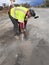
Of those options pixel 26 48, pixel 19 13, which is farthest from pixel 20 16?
pixel 26 48

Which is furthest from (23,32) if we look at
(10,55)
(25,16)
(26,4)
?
(26,4)

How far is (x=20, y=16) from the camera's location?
11.0 meters

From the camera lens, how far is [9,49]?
9773mm

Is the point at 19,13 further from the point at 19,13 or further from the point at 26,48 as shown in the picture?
the point at 26,48

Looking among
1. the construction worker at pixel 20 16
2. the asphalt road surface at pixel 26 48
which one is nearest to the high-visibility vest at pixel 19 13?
the construction worker at pixel 20 16

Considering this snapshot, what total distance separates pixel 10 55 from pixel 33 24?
7032mm

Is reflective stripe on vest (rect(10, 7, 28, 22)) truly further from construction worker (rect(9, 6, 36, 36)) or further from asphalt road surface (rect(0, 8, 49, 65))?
asphalt road surface (rect(0, 8, 49, 65))

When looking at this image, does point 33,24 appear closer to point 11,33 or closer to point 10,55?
point 11,33

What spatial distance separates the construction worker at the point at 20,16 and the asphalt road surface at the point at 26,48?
16.6 inches

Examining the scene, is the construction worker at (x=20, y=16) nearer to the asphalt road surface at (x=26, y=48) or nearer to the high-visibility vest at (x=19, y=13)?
the high-visibility vest at (x=19, y=13)

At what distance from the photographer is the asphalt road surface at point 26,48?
329 inches

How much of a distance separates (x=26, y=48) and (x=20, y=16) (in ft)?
4.97

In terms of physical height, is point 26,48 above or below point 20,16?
below

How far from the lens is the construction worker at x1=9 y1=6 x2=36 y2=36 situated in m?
11.0
